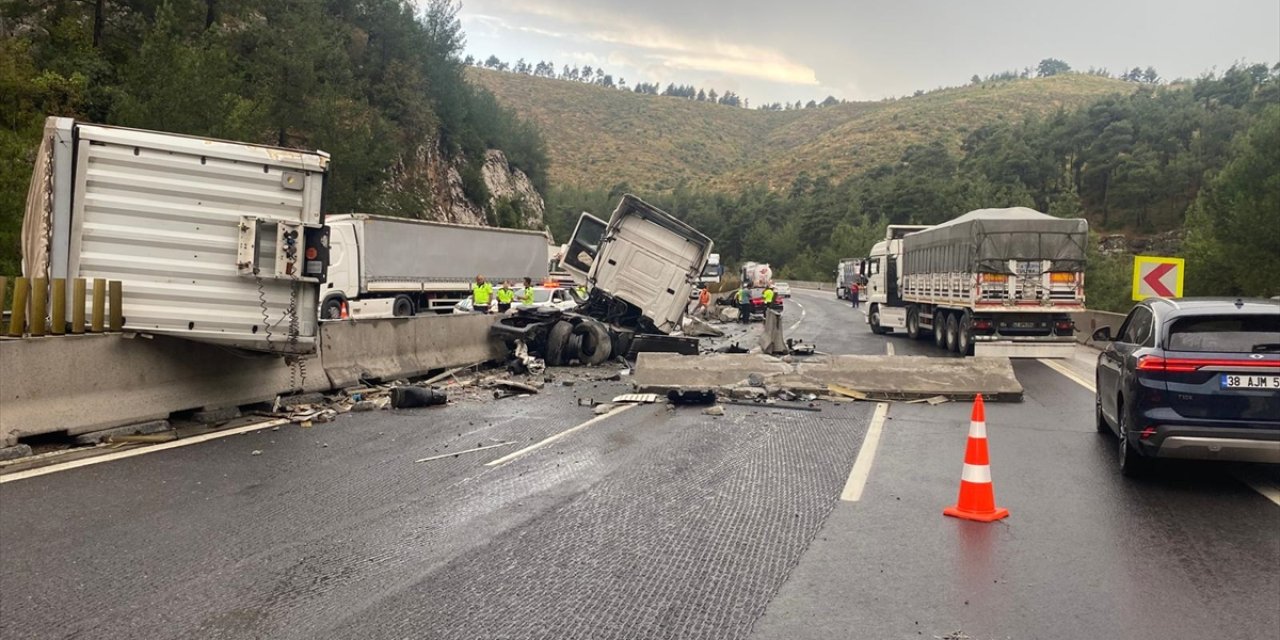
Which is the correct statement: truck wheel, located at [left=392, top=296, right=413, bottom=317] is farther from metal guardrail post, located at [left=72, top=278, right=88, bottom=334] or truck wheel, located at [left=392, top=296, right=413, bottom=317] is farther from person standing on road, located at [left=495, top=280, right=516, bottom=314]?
metal guardrail post, located at [left=72, top=278, right=88, bottom=334]

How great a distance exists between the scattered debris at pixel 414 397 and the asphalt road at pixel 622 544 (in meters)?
2.13

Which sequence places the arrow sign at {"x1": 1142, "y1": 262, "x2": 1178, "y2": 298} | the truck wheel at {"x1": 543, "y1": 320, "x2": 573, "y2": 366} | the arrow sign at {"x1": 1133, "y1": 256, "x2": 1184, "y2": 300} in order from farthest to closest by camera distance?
1. the arrow sign at {"x1": 1142, "y1": 262, "x2": 1178, "y2": 298}
2. the arrow sign at {"x1": 1133, "y1": 256, "x2": 1184, "y2": 300}
3. the truck wheel at {"x1": 543, "y1": 320, "x2": 573, "y2": 366}

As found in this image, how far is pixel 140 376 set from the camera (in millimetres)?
9086

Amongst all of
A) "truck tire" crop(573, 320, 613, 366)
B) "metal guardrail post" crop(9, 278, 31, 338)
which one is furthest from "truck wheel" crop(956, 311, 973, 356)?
"metal guardrail post" crop(9, 278, 31, 338)

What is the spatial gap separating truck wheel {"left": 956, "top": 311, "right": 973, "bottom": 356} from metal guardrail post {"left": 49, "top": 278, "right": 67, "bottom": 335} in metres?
16.7

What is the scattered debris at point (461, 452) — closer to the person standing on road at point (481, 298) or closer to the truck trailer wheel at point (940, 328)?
the truck trailer wheel at point (940, 328)

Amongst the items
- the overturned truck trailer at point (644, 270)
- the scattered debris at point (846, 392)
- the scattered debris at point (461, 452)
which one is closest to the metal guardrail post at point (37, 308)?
the scattered debris at point (461, 452)

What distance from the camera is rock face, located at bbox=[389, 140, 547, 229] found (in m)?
51.1

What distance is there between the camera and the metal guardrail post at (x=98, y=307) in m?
8.82

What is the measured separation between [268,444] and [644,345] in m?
10.4

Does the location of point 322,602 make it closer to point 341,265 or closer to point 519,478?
point 519,478

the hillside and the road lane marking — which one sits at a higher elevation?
the hillside

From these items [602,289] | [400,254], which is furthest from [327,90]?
[602,289]

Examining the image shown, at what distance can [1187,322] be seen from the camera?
24.6 feet
